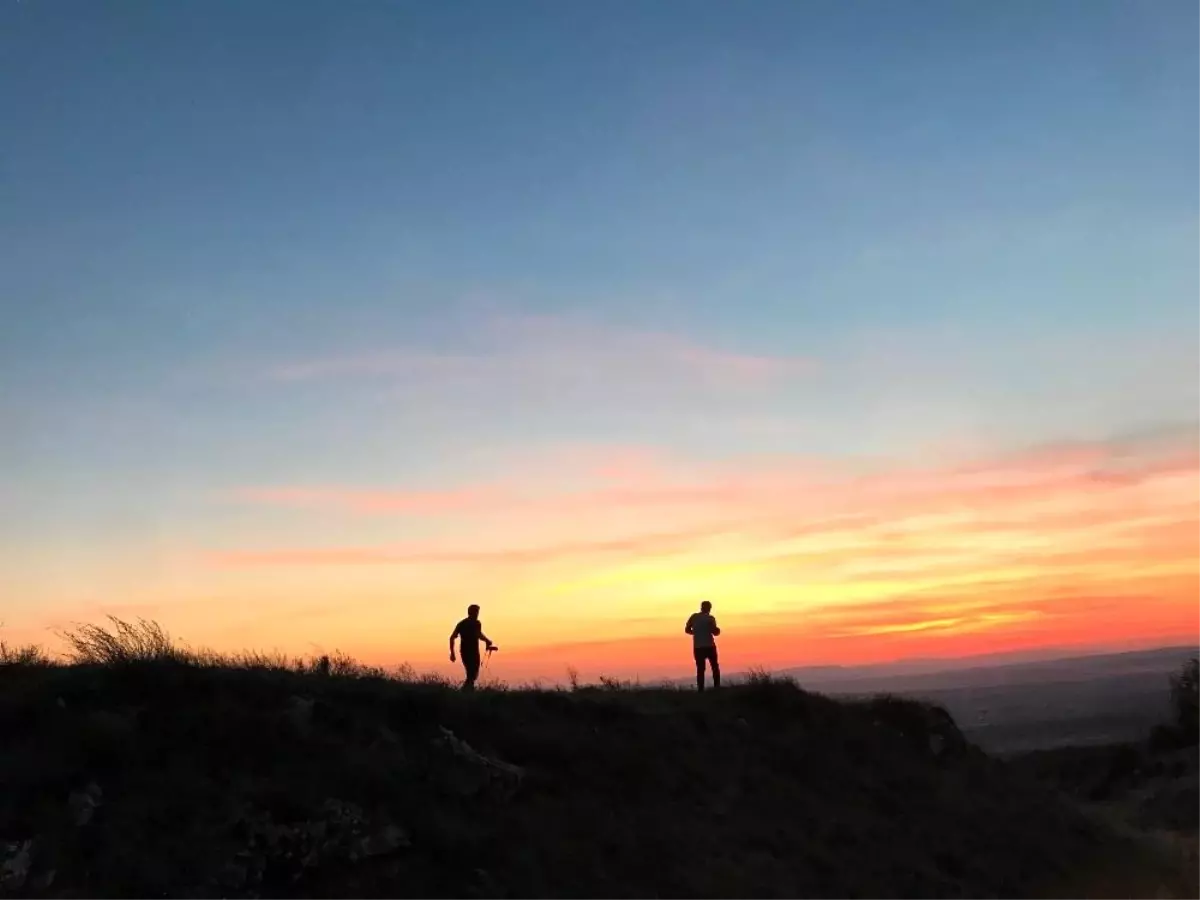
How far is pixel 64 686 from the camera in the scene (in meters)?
11.1

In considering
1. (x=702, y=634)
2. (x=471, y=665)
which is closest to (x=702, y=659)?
(x=702, y=634)

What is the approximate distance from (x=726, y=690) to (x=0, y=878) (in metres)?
13.4

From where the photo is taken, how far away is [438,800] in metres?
11.6

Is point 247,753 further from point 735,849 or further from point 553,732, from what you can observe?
point 735,849

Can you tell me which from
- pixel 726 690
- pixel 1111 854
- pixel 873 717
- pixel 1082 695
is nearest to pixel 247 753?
pixel 726 690

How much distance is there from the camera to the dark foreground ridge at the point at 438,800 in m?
9.55

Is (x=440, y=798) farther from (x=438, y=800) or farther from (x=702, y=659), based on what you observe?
(x=702, y=659)

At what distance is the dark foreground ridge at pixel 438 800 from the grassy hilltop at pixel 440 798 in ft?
0.09

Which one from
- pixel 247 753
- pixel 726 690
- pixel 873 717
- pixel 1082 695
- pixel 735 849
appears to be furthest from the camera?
pixel 1082 695

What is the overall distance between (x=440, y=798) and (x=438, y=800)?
0.19 feet

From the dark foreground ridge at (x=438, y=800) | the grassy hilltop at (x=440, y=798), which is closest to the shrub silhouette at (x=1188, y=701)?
the grassy hilltop at (x=440, y=798)

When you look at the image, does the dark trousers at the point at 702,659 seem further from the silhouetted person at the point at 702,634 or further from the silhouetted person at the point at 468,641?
the silhouetted person at the point at 468,641

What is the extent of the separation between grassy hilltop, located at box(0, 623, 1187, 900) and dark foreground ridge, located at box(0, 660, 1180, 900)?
3 centimetres

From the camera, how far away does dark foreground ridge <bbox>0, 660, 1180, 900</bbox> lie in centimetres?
955
